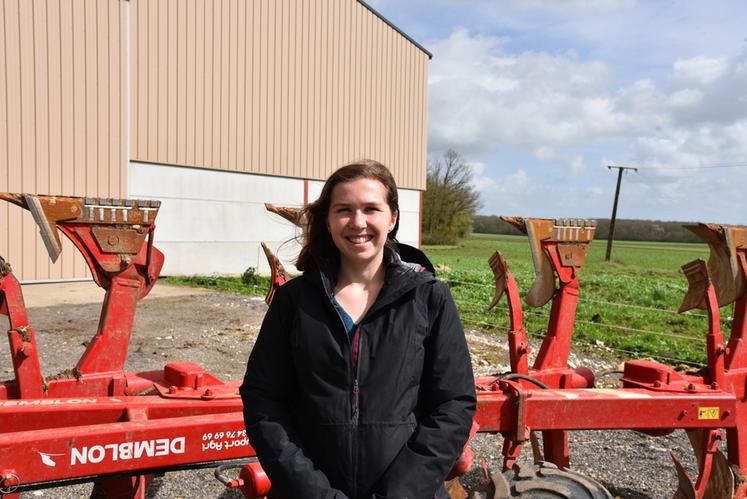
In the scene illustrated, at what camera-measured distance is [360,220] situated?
1970 millimetres

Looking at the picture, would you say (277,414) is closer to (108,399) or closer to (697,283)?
(108,399)

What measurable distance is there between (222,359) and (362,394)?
20.8 feet

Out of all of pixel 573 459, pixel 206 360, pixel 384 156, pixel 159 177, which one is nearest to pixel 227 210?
Answer: pixel 159 177

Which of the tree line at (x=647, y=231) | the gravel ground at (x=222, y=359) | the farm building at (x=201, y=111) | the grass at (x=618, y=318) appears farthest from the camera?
the tree line at (x=647, y=231)

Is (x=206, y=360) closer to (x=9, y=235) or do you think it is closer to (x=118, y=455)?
(x=118, y=455)

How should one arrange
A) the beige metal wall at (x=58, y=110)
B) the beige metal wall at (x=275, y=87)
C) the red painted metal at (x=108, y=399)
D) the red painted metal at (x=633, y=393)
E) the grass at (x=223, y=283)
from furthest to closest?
the beige metal wall at (x=275, y=87)
the grass at (x=223, y=283)
the beige metal wall at (x=58, y=110)
the red painted metal at (x=633, y=393)
the red painted metal at (x=108, y=399)

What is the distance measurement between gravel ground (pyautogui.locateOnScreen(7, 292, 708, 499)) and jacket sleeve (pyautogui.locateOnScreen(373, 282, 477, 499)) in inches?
103

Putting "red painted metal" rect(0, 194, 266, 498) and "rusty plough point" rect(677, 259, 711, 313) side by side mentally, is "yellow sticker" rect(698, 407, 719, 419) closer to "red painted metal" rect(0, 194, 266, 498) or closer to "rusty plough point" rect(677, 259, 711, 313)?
"rusty plough point" rect(677, 259, 711, 313)

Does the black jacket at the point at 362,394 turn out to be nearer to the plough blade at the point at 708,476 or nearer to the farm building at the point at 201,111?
the plough blade at the point at 708,476

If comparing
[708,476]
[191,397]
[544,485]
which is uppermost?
[191,397]

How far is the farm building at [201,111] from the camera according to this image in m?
13.3

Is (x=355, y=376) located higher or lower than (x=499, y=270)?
lower

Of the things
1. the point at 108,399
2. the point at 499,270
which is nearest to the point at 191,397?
the point at 108,399

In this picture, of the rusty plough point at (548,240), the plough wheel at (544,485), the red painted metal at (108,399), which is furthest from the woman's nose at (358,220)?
the rusty plough point at (548,240)
